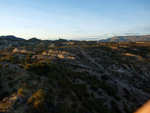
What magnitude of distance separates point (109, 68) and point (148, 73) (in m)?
16.6

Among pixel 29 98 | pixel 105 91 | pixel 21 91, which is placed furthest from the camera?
pixel 105 91

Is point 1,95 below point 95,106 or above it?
above

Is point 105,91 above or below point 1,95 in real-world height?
below

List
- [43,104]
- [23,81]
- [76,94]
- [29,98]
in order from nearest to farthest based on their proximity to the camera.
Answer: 1. [43,104]
2. [29,98]
3. [23,81]
4. [76,94]

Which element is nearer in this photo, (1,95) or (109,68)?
(1,95)

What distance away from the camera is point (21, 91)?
889 centimetres

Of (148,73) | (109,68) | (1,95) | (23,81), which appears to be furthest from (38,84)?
(148,73)

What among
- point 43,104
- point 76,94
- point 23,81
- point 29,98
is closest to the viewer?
point 43,104

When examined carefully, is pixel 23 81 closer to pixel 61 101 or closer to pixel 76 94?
pixel 61 101

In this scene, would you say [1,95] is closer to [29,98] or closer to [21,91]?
[21,91]

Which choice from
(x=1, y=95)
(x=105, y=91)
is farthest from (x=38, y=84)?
(x=105, y=91)

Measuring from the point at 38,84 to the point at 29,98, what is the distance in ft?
8.92

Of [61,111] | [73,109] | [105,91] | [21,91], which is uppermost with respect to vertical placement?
[21,91]

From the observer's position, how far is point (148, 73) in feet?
129
